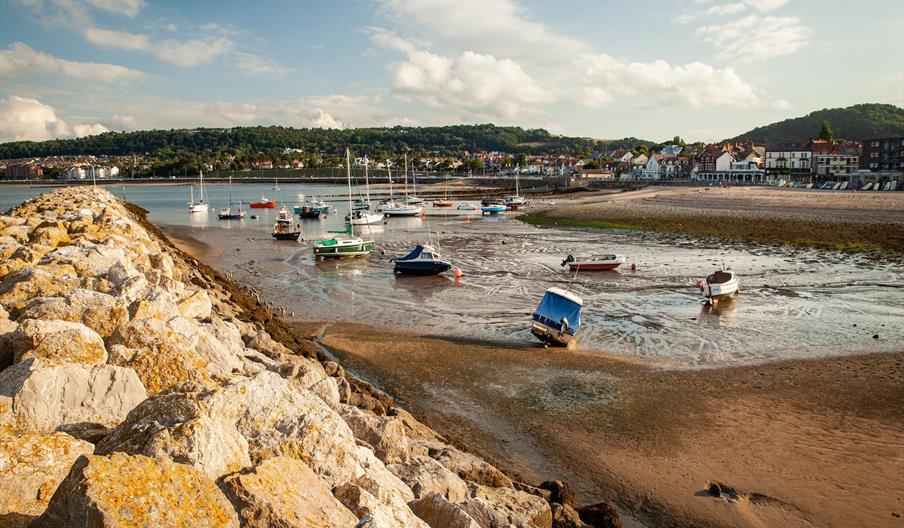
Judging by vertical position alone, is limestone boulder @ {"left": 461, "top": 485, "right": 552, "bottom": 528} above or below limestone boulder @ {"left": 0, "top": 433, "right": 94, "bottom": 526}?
below

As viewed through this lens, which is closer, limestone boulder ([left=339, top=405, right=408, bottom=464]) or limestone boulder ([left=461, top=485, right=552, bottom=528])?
limestone boulder ([left=461, top=485, right=552, bottom=528])

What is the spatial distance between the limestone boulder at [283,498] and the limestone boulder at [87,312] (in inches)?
161

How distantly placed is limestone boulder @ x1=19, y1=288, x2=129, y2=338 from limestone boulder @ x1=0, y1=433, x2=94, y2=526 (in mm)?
3290

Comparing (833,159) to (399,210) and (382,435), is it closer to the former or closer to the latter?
(399,210)

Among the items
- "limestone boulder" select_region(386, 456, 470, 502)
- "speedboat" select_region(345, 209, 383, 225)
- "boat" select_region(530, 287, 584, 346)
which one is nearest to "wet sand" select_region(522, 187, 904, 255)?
"speedboat" select_region(345, 209, 383, 225)

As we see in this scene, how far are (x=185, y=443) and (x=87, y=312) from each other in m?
4.38

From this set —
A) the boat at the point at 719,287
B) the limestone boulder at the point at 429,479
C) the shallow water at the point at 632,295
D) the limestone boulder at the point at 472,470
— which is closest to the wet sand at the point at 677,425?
the shallow water at the point at 632,295

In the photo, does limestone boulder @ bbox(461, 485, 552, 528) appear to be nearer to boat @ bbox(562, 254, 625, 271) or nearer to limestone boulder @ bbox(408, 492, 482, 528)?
limestone boulder @ bbox(408, 492, 482, 528)

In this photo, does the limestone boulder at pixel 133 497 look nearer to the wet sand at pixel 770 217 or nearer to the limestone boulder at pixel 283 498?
the limestone boulder at pixel 283 498

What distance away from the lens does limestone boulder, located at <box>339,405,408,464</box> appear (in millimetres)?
7374

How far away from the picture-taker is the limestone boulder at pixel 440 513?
530cm

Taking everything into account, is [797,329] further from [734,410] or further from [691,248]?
[691,248]

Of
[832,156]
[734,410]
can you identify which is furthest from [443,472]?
[832,156]

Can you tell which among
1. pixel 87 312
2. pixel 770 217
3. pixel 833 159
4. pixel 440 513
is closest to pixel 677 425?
pixel 440 513
